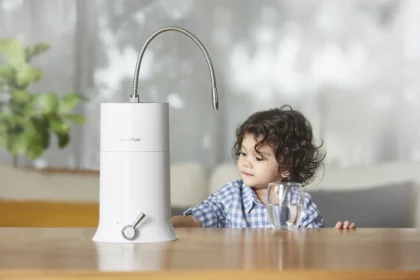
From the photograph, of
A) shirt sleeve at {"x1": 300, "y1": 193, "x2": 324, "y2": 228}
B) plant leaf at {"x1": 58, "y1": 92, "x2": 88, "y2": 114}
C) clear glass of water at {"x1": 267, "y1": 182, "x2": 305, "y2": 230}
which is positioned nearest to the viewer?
clear glass of water at {"x1": 267, "y1": 182, "x2": 305, "y2": 230}

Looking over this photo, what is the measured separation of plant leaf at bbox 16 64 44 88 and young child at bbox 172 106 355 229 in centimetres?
100

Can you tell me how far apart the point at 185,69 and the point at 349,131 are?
2.29ft

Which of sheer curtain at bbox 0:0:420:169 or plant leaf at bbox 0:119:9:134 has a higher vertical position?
sheer curtain at bbox 0:0:420:169

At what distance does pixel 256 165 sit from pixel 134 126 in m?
1.02

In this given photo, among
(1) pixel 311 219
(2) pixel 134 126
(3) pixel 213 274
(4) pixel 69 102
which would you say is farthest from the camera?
(4) pixel 69 102

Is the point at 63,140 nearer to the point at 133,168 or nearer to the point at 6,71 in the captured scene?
the point at 6,71

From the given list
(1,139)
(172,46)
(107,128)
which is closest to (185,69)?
(172,46)

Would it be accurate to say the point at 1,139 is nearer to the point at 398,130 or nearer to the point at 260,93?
the point at 260,93

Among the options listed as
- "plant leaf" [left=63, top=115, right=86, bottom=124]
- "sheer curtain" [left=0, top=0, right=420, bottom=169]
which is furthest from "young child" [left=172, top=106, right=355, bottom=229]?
"plant leaf" [left=63, top=115, right=86, bottom=124]

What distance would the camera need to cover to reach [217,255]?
4.36ft

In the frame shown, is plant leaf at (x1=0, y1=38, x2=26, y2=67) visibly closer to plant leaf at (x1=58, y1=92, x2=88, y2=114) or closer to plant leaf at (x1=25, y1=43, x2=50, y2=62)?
plant leaf at (x1=25, y1=43, x2=50, y2=62)

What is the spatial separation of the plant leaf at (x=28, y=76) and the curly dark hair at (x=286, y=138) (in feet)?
3.36

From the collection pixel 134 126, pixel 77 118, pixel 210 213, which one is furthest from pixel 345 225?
pixel 77 118

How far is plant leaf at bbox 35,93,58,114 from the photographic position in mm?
3229
